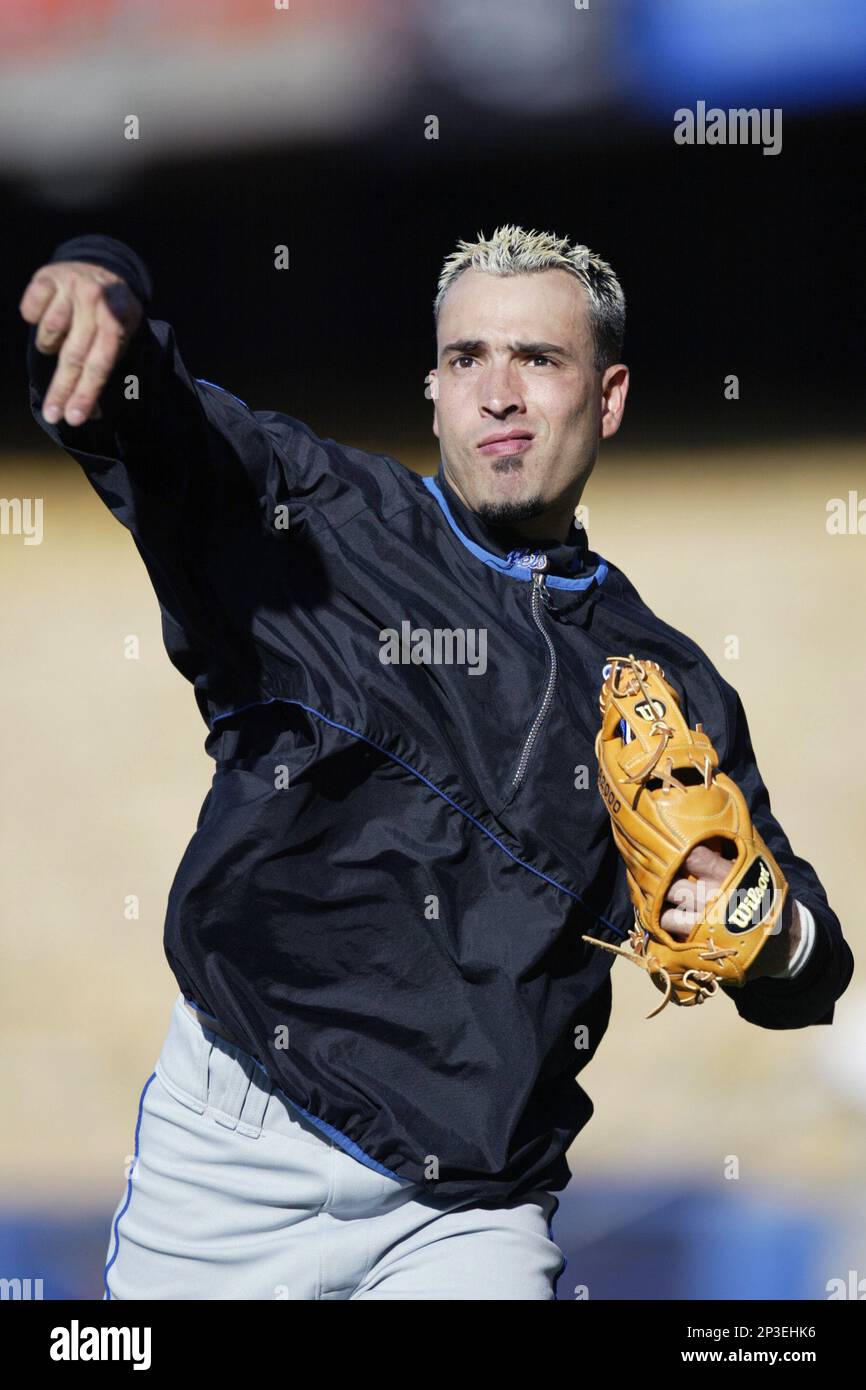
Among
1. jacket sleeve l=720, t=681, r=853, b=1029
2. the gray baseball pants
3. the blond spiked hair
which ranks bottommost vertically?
the gray baseball pants

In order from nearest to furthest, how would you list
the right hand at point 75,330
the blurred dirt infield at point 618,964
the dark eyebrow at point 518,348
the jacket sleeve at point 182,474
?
the right hand at point 75,330 → the jacket sleeve at point 182,474 → the dark eyebrow at point 518,348 → the blurred dirt infield at point 618,964

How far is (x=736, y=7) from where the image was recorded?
5652 millimetres

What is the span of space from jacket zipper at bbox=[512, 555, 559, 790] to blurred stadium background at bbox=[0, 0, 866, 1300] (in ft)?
9.06

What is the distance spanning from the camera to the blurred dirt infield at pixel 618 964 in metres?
3.89

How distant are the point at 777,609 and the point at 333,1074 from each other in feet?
14.5

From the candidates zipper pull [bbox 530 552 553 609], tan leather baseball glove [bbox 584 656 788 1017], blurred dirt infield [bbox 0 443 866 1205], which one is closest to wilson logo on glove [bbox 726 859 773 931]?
tan leather baseball glove [bbox 584 656 788 1017]

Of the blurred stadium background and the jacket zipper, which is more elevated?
the blurred stadium background

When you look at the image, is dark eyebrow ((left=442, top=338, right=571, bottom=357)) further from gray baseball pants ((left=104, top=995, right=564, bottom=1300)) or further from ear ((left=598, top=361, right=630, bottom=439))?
gray baseball pants ((left=104, top=995, right=564, bottom=1300))

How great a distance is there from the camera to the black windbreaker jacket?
1.68 metres

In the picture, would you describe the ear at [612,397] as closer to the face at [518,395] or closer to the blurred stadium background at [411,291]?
the face at [518,395]

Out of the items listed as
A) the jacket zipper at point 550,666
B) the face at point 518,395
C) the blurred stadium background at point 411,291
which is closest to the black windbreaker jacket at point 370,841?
the jacket zipper at point 550,666

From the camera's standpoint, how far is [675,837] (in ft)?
5.35

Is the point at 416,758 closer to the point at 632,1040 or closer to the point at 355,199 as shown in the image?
the point at 632,1040

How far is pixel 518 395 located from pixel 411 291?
4.66 metres
